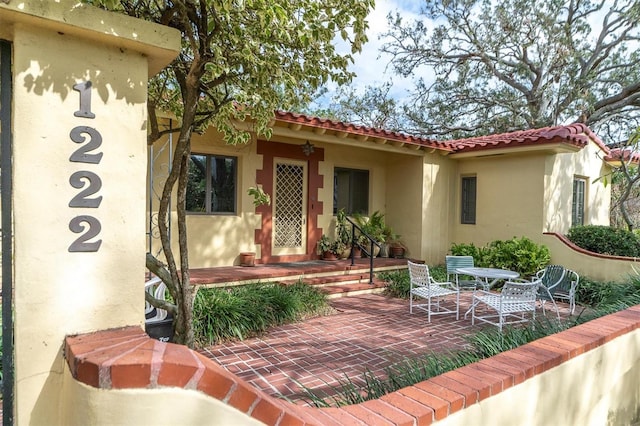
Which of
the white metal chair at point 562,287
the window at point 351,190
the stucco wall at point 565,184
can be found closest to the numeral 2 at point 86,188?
the white metal chair at point 562,287

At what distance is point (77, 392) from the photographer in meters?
1.22

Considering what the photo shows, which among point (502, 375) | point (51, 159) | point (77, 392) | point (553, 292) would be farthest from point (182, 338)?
point (553, 292)

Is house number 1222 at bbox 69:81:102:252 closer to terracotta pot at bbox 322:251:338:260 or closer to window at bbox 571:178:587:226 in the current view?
terracotta pot at bbox 322:251:338:260

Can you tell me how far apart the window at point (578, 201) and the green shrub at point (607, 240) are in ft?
4.06

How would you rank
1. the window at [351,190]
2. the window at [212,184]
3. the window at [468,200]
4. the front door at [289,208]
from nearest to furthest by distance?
the window at [212,184] < the front door at [289,208] < the window at [351,190] < the window at [468,200]

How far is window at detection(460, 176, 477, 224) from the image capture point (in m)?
9.79

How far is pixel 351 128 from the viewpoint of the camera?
759 centimetres

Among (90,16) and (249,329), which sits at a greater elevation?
(90,16)

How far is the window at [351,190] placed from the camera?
9.53m

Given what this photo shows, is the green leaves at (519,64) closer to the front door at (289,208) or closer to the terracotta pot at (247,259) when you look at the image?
the front door at (289,208)

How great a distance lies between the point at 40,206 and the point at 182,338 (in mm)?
1487

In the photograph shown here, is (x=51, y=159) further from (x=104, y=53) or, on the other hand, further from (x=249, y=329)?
(x=249, y=329)

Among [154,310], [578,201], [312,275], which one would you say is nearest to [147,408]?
[154,310]

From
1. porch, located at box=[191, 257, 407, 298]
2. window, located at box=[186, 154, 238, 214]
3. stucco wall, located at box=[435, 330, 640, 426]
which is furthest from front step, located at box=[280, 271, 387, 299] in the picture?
stucco wall, located at box=[435, 330, 640, 426]
